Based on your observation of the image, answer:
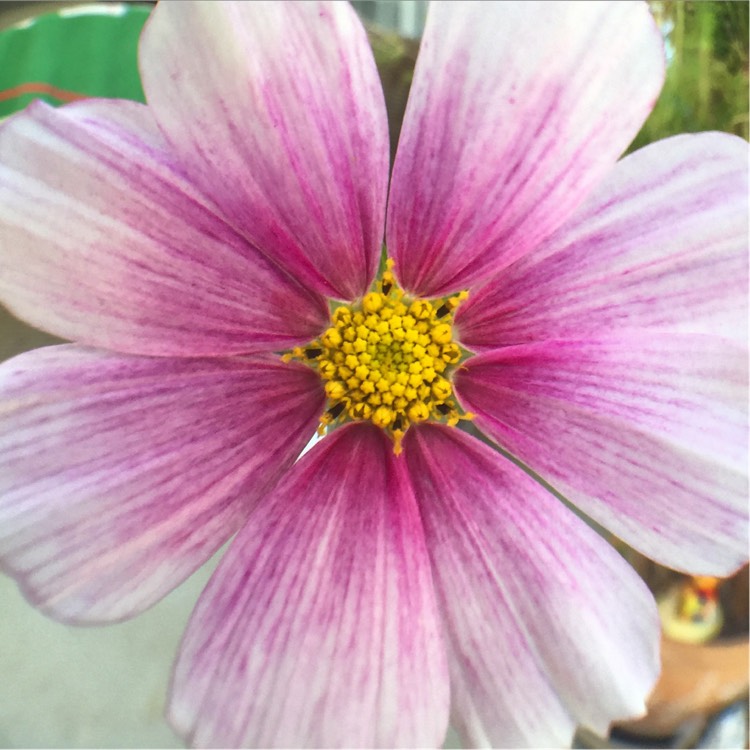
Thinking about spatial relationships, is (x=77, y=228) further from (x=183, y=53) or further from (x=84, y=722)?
(x=84, y=722)

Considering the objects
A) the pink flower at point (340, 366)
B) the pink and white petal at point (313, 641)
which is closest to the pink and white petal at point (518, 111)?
the pink flower at point (340, 366)

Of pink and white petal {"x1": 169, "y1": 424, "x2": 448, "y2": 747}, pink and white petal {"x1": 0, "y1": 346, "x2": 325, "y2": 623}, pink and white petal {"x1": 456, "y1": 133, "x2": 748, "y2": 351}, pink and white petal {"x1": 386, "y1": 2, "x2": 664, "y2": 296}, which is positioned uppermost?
pink and white petal {"x1": 386, "y1": 2, "x2": 664, "y2": 296}

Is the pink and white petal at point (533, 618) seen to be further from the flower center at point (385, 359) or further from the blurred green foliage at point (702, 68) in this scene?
the blurred green foliage at point (702, 68)

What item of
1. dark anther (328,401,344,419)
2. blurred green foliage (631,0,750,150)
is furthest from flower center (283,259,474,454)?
blurred green foliage (631,0,750,150)

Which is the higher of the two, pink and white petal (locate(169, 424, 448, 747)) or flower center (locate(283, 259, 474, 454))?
flower center (locate(283, 259, 474, 454))

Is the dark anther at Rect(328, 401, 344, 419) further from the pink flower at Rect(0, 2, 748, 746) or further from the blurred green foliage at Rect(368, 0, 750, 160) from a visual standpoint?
the blurred green foliage at Rect(368, 0, 750, 160)

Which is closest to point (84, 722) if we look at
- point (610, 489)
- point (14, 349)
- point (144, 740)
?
point (144, 740)

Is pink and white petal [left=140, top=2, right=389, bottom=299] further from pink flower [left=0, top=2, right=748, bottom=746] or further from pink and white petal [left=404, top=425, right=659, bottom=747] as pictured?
pink and white petal [left=404, top=425, right=659, bottom=747]

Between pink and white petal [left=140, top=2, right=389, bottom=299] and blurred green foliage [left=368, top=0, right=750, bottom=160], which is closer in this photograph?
pink and white petal [left=140, top=2, right=389, bottom=299]
